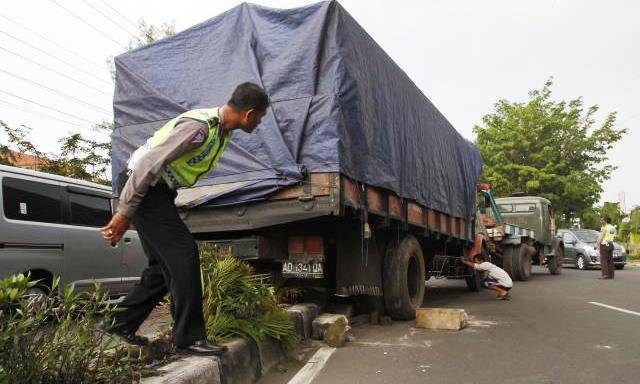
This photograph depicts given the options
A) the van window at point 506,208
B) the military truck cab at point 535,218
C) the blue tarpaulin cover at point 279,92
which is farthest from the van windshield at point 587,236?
the blue tarpaulin cover at point 279,92

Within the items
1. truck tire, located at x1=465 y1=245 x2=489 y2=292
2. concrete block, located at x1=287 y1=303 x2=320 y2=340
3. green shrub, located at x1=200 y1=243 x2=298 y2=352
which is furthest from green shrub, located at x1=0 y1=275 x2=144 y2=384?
truck tire, located at x1=465 y1=245 x2=489 y2=292

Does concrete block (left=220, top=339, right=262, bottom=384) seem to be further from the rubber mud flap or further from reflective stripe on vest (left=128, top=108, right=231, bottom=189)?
the rubber mud flap

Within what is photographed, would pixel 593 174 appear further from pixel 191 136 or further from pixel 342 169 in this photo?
pixel 191 136

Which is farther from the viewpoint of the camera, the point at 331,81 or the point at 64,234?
the point at 64,234

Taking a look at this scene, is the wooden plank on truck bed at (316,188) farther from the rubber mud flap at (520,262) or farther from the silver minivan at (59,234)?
the rubber mud flap at (520,262)

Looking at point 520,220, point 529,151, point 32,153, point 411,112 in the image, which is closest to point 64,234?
point 411,112

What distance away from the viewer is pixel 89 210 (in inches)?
252

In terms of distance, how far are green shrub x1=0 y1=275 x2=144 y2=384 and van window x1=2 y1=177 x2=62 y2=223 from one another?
3124 mm

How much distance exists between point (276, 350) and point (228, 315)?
0.58 meters

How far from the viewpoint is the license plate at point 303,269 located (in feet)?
17.0

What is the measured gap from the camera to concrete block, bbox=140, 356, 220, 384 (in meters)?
2.70

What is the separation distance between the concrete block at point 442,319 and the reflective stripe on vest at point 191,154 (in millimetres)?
3522

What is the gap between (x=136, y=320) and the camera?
3.21 m

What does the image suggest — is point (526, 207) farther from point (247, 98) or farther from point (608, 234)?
point (247, 98)
